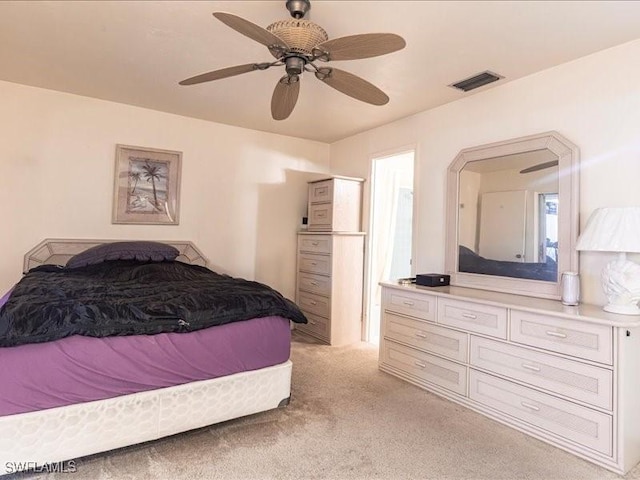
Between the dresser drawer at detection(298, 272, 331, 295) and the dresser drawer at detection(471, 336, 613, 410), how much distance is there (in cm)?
186

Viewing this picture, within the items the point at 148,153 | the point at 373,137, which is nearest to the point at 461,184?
the point at 373,137

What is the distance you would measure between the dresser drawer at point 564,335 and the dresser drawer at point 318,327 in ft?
7.06

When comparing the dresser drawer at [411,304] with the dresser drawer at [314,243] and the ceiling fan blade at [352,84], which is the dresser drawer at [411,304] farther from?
the ceiling fan blade at [352,84]

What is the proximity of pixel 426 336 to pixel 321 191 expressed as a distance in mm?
2150

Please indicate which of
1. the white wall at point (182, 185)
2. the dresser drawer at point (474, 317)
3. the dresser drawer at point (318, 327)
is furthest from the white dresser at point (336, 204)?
the dresser drawer at point (474, 317)

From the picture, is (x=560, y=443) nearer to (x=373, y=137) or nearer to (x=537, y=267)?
(x=537, y=267)

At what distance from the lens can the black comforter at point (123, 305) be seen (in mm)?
1820

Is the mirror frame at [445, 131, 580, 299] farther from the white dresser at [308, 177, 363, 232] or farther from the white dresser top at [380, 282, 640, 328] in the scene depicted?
the white dresser at [308, 177, 363, 232]

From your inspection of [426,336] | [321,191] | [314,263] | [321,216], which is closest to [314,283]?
[314,263]

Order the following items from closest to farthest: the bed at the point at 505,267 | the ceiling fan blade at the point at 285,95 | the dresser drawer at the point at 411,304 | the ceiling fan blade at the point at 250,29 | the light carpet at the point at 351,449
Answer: the ceiling fan blade at the point at 250,29, the light carpet at the point at 351,449, the ceiling fan blade at the point at 285,95, the bed at the point at 505,267, the dresser drawer at the point at 411,304

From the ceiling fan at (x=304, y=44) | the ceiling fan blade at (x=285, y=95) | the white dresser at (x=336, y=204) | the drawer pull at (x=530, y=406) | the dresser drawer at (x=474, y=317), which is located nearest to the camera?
the ceiling fan at (x=304, y=44)

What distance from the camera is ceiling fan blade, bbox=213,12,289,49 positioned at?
1605 millimetres

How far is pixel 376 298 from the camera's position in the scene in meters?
4.64

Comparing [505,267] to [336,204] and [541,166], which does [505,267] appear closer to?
[541,166]
